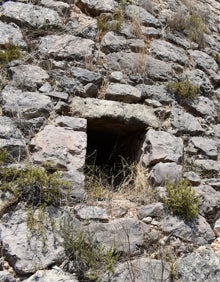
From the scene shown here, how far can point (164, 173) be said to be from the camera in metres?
4.52

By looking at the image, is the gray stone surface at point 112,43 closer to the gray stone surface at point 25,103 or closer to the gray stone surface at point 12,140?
the gray stone surface at point 25,103

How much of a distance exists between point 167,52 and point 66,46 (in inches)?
53.4

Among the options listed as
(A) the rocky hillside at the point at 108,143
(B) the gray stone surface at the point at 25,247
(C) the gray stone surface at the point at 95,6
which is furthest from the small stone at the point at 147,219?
(C) the gray stone surface at the point at 95,6

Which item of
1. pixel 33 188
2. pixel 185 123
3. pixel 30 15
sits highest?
pixel 30 15

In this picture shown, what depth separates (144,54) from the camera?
18.5 ft

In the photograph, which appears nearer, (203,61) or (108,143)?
(108,143)

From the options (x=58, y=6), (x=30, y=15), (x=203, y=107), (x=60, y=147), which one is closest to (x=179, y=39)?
(x=203, y=107)

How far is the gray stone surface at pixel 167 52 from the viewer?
5.84 metres

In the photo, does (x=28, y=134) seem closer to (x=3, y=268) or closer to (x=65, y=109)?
(x=65, y=109)

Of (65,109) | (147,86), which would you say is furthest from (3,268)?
(147,86)

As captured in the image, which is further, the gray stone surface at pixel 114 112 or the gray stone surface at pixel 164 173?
the gray stone surface at pixel 114 112

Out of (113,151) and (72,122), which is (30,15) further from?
(113,151)

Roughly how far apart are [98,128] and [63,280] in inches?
89.9

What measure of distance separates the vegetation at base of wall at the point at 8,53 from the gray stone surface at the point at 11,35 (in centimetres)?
7
